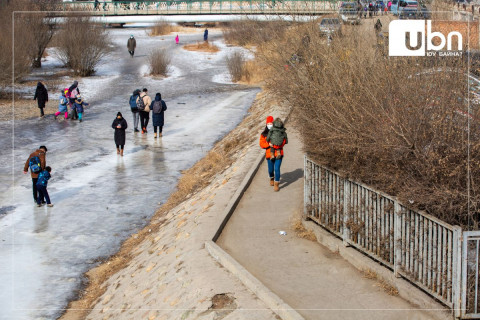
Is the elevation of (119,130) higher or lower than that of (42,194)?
higher

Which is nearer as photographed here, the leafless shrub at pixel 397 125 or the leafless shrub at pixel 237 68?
the leafless shrub at pixel 397 125

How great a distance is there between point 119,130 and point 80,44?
881 inches

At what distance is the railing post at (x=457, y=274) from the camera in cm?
777

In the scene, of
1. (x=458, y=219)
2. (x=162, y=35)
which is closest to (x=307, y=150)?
(x=458, y=219)

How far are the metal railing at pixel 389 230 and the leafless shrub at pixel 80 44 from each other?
32.0 meters

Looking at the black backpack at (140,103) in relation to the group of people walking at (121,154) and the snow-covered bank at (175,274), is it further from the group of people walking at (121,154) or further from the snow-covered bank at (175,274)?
the snow-covered bank at (175,274)

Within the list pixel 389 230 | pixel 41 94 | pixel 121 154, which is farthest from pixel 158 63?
pixel 389 230

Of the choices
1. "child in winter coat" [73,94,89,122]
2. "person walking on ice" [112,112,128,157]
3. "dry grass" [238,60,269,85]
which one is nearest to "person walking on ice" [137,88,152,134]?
"person walking on ice" [112,112,128,157]

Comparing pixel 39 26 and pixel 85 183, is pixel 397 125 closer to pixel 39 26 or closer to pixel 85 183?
pixel 85 183

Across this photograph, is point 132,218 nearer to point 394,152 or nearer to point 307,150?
point 307,150

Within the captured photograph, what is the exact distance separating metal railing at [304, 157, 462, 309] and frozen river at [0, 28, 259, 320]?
4453 millimetres

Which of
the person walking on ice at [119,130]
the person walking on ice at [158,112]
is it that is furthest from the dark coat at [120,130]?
the person walking on ice at [158,112]

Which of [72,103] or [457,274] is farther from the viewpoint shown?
[72,103]

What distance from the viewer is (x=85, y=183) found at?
18.5 meters
